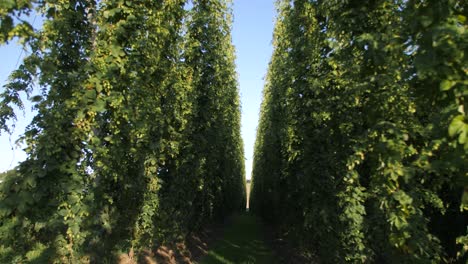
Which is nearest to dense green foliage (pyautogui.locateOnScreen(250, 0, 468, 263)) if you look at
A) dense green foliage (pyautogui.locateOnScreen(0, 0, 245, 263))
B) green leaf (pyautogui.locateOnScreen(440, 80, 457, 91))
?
green leaf (pyautogui.locateOnScreen(440, 80, 457, 91))

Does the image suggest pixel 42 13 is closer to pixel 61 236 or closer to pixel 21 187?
pixel 21 187

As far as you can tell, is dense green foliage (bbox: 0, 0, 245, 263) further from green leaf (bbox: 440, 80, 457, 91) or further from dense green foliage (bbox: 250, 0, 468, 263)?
green leaf (bbox: 440, 80, 457, 91)

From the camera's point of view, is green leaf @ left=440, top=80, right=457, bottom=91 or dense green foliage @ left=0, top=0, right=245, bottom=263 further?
dense green foliage @ left=0, top=0, right=245, bottom=263

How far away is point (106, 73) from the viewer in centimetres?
454

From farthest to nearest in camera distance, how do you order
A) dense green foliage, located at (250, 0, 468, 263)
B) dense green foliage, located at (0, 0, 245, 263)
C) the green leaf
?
dense green foliage, located at (0, 0, 245, 263), dense green foliage, located at (250, 0, 468, 263), the green leaf

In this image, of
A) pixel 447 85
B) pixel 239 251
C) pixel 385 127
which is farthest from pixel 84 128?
pixel 239 251

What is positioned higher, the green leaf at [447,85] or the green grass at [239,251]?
the green leaf at [447,85]

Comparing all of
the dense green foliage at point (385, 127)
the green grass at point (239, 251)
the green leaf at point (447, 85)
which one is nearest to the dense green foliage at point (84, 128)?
the dense green foliage at point (385, 127)

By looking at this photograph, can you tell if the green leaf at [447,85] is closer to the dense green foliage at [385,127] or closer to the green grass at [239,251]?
the dense green foliage at [385,127]

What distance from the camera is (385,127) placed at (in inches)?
144

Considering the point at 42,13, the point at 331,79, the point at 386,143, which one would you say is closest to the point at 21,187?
the point at 42,13

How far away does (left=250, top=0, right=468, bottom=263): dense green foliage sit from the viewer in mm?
2463

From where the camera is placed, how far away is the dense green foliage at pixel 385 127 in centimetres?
246

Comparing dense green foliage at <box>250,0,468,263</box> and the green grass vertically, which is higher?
dense green foliage at <box>250,0,468,263</box>
